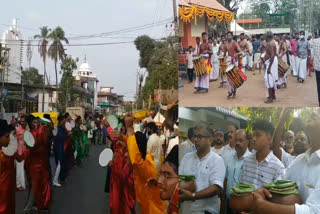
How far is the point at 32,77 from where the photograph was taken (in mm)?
6223

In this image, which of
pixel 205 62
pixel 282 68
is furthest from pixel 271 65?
pixel 205 62

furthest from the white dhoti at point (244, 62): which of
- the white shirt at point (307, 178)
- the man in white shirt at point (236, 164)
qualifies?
the white shirt at point (307, 178)

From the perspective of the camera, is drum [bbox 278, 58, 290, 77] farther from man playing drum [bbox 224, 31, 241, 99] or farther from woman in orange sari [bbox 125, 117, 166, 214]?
woman in orange sari [bbox 125, 117, 166, 214]

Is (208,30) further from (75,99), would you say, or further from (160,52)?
(75,99)

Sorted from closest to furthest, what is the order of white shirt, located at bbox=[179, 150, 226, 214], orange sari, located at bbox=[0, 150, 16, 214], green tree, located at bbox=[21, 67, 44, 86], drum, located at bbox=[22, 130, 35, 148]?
white shirt, located at bbox=[179, 150, 226, 214]
orange sari, located at bbox=[0, 150, 16, 214]
drum, located at bbox=[22, 130, 35, 148]
green tree, located at bbox=[21, 67, 44, 86]

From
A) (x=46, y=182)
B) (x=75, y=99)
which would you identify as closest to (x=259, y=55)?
(x=46, y=182)

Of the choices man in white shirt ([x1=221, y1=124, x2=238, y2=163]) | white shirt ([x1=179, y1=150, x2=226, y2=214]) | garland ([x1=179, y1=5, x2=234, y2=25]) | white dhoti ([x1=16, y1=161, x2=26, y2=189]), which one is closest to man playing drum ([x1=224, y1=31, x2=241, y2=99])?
garland ([x1=179, y1=5, x2=234, y2=25])

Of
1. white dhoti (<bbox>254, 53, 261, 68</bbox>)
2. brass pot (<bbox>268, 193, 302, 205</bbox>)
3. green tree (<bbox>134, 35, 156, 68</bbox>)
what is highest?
green tree (<bbox>134, 35, 156, 68</bbox>)

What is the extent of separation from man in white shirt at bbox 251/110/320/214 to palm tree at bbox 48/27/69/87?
3431 mm

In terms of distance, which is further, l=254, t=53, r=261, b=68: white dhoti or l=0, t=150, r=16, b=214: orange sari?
l=0, t=150, r=16, b=214: orange sari

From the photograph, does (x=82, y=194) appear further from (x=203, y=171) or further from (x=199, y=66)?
(x=199, y=66)

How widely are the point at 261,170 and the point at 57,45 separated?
3.51m

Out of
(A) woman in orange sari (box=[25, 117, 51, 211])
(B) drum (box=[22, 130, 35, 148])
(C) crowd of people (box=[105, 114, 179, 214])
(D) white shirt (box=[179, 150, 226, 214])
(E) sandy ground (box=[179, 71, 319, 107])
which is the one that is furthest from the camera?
(A) woman in orange sari (box=[25, 117, 51, 211])

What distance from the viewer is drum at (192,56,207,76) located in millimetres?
3145
